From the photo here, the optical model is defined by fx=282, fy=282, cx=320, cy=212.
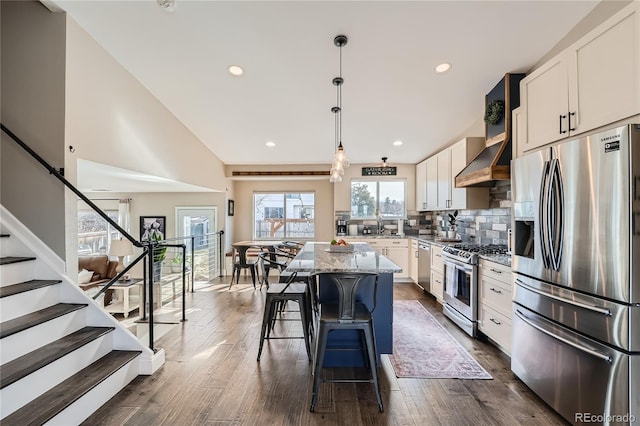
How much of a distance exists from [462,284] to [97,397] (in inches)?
136

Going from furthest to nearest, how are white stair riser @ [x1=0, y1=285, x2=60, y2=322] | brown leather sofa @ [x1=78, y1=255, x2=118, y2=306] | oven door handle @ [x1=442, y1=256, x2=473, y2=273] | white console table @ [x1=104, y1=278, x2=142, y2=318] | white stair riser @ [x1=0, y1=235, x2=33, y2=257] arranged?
1. brown leather sofa @ [x1=78, y1=255, x2=118, y2=306]
2. white console table @ [x1=104, y1=278, x2=142, y2=318]
3. oven door handle @ [x1=442, y1=256, x2=473, y2=273]
4. white stair riser @ [x1=0, y1=235, x2=33, y2=257]
5. white stair riser @ [x1=0, y1=285, x2=60, y2=322]

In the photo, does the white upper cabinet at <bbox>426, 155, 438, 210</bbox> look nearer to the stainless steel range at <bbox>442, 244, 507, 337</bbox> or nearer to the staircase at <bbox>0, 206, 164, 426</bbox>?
the stainless steel range at <bbox>442, 244, 507, 337</bbox>

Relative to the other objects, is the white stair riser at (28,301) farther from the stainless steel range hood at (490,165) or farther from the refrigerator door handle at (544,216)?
the stainless steel range hood at (490,165)

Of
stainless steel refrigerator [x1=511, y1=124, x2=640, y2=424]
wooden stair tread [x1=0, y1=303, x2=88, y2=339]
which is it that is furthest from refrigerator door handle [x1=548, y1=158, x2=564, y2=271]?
wooden stair tread [x1=0, y1=303, x2=88, y2=339]

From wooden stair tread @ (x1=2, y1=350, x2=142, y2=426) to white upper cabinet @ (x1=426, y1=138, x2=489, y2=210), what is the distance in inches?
160

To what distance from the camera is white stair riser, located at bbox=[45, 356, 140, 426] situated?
1670mm

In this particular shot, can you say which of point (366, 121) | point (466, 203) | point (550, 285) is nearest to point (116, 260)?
point (366, 121)

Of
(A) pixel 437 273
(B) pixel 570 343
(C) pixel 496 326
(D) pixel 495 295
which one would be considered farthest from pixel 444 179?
(B) pixel 570 343

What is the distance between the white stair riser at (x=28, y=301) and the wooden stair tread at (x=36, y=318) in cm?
3

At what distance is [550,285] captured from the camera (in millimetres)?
1941

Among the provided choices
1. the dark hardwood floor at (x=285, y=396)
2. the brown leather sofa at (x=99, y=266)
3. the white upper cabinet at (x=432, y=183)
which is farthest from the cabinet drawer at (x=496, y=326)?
the brown leather sofa at (x=99, y=266)

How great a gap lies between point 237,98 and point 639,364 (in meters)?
4.09

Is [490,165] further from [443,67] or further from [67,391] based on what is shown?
[67,391]

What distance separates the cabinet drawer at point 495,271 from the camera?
2.54m
